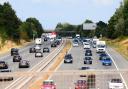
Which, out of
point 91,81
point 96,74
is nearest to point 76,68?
point 96,74

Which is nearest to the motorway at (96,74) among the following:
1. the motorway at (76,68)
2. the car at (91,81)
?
the motorway at (76,68)

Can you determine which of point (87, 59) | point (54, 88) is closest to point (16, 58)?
point (87, 59)

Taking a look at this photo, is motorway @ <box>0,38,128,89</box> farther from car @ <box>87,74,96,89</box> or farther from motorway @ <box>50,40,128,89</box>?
car @ <box>87,74,96,89</box>

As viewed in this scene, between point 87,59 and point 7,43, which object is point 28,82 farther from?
point 7,43

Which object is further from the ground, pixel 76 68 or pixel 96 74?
pixel 96 74

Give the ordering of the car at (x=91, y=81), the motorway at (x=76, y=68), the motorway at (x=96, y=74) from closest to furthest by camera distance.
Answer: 1. the car at (x=91, y=81)
2. the motorway at (x=96, y=74)
3. the motorway at (x=76, y=68)

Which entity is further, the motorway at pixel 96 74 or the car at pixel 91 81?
the motorway at pixel 96 74

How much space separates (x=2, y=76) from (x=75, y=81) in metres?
13.2

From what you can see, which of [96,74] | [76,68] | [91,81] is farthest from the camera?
[76,68]

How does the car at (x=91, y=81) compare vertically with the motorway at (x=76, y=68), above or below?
above

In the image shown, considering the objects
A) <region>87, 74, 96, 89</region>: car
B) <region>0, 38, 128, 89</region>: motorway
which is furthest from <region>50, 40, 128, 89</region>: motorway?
<region>87, 74, 96, 89</region>: car

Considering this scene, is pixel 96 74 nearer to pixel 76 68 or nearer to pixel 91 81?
pixel 91 81

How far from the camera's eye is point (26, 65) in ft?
321

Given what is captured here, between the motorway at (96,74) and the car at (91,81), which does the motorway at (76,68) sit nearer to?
the motorway at (96,74)
